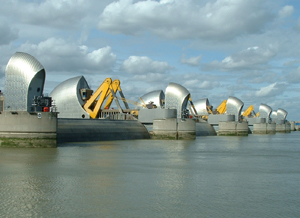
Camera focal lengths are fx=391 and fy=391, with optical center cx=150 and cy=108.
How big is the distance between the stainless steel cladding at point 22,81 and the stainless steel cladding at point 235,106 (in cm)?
6198

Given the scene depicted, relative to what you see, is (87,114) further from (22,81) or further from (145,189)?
(145,189)

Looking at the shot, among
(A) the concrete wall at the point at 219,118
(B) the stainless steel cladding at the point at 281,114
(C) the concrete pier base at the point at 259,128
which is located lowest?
(C) the concrete pier base at the point at 259,128

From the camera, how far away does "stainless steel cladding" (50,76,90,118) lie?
5816 cm

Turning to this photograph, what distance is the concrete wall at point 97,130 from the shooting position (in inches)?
1674

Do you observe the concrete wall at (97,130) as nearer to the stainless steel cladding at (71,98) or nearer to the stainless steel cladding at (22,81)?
the stainless steel cladding at (71,98)

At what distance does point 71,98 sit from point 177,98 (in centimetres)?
1585

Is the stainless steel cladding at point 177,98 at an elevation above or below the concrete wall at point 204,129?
above

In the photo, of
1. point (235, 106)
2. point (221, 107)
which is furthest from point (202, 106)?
point (235, 106)

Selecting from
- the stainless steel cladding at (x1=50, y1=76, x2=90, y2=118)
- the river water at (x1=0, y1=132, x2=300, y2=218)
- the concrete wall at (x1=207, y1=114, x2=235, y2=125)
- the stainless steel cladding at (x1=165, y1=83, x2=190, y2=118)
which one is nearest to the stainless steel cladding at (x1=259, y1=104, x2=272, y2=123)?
the concrete wall at (x1=207, y1=114, x2=235, y2=125)

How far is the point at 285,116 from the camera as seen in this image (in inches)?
5433

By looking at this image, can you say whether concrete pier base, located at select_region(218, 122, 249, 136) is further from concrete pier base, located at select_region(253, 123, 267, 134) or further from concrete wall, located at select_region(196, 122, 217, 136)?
concrete pier base, located at select_region(253, 123, 267, 134)

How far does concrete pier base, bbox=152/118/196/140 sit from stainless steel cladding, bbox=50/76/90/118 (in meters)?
11.4

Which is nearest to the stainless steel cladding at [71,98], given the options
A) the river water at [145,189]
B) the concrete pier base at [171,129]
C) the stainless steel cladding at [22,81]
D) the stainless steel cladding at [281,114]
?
the concrete pier base at [171,129]

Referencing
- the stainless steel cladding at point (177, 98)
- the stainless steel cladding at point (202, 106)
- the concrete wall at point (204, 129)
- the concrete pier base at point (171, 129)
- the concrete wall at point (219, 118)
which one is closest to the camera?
the concrete pier base at point (171, 129)
